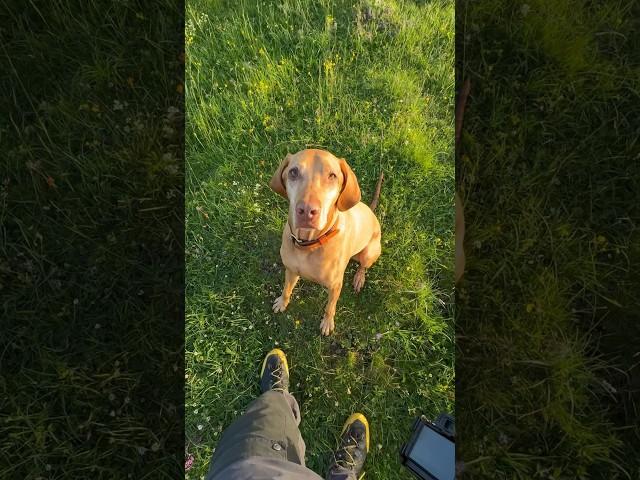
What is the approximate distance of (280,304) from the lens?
2.22 m

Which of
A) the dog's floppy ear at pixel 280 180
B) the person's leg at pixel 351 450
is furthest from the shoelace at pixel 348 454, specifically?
the dog's floppy ear at pixel 280 180

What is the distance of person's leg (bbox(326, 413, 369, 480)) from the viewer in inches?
85.0

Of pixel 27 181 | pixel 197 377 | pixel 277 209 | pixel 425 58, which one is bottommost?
pixel 197 377

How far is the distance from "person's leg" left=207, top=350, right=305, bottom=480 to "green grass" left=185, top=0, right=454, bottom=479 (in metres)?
0.06

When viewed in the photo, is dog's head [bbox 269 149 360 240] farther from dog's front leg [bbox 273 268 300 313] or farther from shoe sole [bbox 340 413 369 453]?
shoe sole [bbox 340 413 369 453]

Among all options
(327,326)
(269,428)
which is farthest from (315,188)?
(269,428)

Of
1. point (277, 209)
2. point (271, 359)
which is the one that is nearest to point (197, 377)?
point (271, 359)

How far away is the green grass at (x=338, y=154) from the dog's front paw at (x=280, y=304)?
0.03 m

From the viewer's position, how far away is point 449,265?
7.22 feet

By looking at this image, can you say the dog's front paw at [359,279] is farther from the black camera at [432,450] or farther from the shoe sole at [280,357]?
the black camera at [432,450]

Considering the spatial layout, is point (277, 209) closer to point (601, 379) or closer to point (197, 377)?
point (197, 377)

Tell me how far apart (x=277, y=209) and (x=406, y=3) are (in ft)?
3.87

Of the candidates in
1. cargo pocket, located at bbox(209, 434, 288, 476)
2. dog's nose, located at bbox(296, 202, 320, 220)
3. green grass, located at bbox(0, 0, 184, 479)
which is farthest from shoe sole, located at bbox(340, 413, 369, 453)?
dog's nose, located at bbox(296, 202, 320, 220)

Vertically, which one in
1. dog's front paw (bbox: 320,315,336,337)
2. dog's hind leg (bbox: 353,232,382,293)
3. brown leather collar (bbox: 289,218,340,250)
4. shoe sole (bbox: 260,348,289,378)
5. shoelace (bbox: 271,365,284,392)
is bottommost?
shoelace (bbox: 271,365,284,392)
